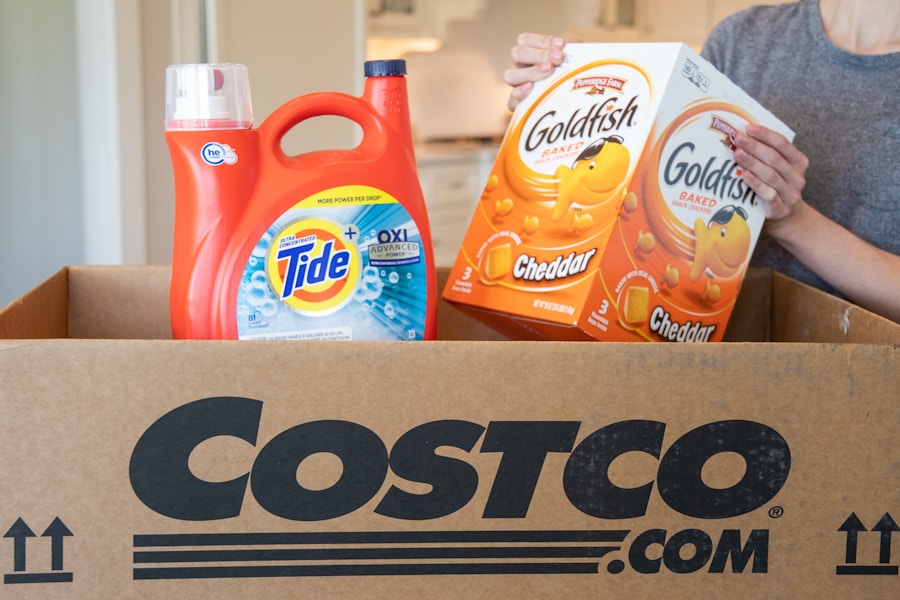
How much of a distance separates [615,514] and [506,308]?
0.23m

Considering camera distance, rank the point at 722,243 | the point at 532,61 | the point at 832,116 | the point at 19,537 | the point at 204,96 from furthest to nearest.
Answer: the point at 832,116 < the point at 532,61 < the point at 722,243 < the point at 204,96 < the point at 19,537

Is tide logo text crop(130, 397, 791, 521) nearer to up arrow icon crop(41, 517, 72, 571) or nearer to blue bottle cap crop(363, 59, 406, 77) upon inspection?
up arrow icon crop(41, 517, 72, 571)

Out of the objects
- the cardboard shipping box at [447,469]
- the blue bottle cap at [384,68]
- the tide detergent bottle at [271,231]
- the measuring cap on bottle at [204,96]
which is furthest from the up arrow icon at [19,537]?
the blue bottle cap at [384,68]

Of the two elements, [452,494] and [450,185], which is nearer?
[452,494]

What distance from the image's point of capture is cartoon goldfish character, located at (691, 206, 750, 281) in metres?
0.75

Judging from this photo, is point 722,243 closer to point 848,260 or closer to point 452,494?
point 848,260

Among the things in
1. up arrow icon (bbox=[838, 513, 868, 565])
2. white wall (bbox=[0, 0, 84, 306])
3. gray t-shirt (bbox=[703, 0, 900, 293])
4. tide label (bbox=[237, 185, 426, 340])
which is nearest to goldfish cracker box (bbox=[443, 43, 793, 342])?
tide label (bbox=[237, 185, 426, 340])

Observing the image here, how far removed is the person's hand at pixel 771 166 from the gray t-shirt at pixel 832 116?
0.29m

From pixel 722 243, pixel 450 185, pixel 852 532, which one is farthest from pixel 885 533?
pixel 450 185

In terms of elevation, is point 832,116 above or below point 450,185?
above

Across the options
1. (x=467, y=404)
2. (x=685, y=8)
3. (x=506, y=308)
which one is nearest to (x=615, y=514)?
(x=467, y=404)

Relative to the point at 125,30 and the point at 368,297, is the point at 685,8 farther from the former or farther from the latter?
the point at 368,297

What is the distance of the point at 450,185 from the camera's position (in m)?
4.12

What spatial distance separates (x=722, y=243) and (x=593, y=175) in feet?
0.43
